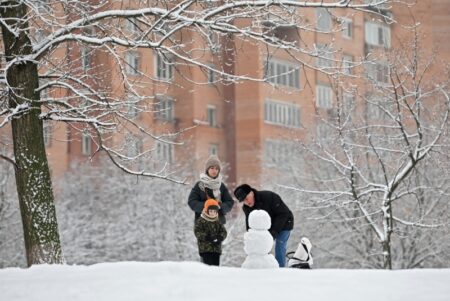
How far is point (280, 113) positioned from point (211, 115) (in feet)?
13.4

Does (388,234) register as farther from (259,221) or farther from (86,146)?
(86,146)

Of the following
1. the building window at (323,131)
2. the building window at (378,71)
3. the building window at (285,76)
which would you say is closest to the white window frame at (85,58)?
the building window at (378,71)

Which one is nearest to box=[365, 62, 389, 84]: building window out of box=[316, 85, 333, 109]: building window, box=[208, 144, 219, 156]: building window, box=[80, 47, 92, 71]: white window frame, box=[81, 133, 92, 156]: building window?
box=[80, 47, 92, 71]: white window frame

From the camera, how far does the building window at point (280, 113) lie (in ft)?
188

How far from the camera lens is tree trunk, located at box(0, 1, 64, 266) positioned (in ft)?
50.2

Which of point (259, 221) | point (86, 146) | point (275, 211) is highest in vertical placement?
point (86, 146)

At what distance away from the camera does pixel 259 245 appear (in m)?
11.8

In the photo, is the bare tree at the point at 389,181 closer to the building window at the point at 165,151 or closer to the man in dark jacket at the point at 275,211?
the man in dark jacket at the point at 275,211

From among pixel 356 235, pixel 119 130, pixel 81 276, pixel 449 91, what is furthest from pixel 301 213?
pixel 81 276

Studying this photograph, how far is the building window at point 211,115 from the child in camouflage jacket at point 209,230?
43903mm

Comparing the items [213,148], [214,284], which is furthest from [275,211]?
[213,148]

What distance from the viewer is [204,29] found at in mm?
16062

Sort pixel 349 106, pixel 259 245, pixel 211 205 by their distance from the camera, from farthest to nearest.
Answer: pixel 349 106, pixel 211 205, pixel 259 245

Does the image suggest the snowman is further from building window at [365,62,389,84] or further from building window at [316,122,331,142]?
building window at [316,122,331,142]
